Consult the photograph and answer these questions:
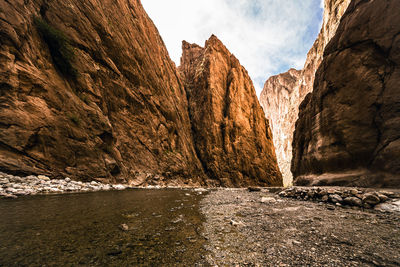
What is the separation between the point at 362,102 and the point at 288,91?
93.8 m

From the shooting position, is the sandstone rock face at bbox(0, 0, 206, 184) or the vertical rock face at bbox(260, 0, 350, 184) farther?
the vertical rock face at bbox(260, 0, 350, 184)

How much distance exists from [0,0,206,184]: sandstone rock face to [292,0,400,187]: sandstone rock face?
17.0 metres

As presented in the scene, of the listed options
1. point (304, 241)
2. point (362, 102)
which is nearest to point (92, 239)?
point (304, 241)

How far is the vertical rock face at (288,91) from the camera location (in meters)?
34.3

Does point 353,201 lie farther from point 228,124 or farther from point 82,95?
point 228,124

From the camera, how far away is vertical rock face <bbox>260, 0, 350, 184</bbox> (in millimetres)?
34253

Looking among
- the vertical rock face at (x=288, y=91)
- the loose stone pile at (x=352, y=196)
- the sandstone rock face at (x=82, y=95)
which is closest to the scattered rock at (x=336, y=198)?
the loose stone pile at (x=352, y=196)

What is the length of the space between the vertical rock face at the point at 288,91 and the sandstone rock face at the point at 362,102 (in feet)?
95.8

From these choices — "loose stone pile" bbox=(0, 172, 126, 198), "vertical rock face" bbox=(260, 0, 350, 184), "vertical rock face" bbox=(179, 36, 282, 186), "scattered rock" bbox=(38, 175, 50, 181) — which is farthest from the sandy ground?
"vertical rock face" bbox=(260, 0, 350, 184)

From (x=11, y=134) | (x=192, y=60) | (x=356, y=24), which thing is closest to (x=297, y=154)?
(x=356, y=24)

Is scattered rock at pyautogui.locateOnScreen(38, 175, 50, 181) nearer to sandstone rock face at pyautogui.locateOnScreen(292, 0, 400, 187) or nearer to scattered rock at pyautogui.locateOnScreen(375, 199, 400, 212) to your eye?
scattered rock at pyautogui.locateOnScreen(375, 199, 400, 212)

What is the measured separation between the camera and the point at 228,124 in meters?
33.7

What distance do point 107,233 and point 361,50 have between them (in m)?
16.6

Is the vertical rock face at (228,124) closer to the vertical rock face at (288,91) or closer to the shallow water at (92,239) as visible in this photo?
the vertical rock face at (288,91)
